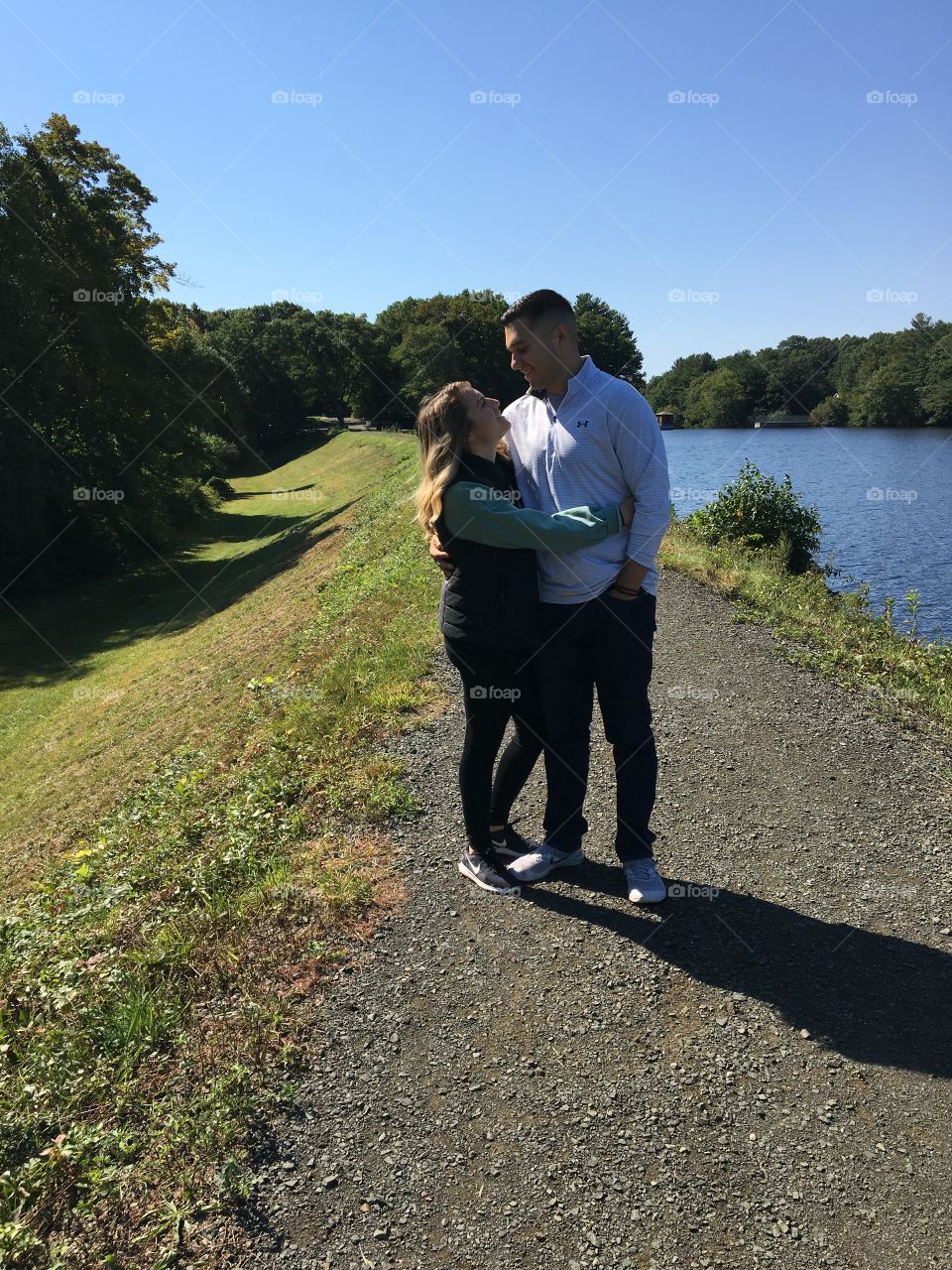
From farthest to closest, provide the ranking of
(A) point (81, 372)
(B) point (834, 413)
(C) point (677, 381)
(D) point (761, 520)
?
1. (C) point (677, 381)
2. (B) point (834, 413)
3. (A) point (81, 372)
4. (D) point (761, 520)

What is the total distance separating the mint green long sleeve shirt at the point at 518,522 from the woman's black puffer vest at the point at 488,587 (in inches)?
3.1

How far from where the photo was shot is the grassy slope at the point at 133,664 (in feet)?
32.7

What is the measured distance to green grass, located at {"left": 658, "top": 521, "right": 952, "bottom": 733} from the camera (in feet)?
19.8

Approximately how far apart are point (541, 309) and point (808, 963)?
308 centimetres

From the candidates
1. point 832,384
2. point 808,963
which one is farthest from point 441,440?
point 832,384

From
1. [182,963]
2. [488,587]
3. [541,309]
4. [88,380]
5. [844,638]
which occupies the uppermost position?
[88,380]

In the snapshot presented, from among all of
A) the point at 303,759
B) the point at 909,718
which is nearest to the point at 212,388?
the point at 303,759

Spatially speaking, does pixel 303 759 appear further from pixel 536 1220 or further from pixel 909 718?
pixel 909 718

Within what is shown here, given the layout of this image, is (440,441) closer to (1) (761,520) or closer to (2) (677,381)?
(1) (761,520)

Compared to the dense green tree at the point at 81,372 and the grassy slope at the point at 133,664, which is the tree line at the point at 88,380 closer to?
the dense green tree at the point at 81,372

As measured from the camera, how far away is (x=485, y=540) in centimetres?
334

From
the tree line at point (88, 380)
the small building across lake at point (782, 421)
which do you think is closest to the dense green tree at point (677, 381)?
the small building across lake at point (782, 421)

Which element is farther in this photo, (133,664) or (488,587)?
(133,664)

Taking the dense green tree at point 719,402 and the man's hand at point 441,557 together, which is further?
the dense green tree at point 719,402
